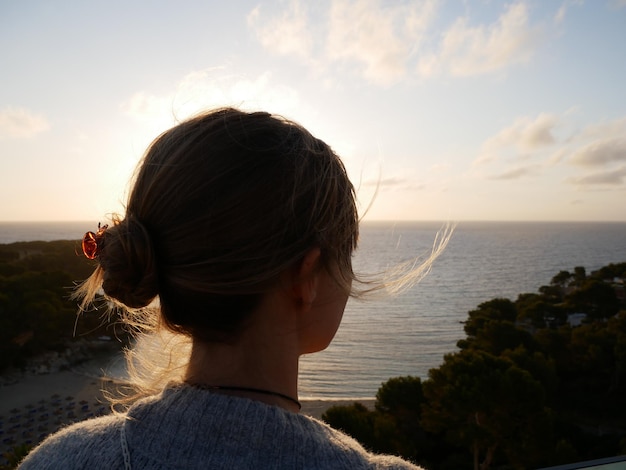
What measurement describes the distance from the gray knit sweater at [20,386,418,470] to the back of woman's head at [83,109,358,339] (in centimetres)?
14

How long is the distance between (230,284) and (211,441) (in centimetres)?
24

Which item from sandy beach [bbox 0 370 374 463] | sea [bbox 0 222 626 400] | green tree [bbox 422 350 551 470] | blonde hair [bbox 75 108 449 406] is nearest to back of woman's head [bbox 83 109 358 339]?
blonde hair [bbox 75 108 449 406]

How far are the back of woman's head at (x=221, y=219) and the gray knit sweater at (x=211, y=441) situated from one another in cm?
14

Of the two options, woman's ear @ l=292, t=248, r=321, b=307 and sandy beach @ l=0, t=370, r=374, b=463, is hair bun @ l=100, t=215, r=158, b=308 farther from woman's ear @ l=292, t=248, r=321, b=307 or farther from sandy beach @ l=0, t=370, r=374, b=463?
sandy beach @ l=0, t=370, r=374, b=463

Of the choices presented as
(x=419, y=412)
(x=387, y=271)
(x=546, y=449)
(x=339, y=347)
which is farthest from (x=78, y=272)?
(x=387, y=271)

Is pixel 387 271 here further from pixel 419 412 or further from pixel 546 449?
pixel 419 412

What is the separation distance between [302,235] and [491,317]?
22844mm

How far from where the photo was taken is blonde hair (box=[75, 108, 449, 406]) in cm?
81

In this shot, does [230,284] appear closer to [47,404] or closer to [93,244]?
[93,244]

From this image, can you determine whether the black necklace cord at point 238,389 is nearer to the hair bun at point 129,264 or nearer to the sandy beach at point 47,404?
the hair bun at point 129,264

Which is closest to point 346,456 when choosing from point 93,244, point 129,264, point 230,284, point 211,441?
point 211,441

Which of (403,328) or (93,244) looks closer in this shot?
(93,244)

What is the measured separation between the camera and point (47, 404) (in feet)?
55.6

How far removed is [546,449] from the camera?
1009 cm
